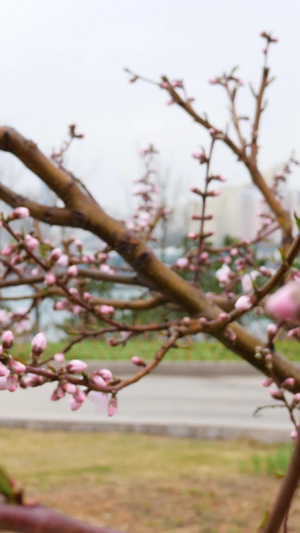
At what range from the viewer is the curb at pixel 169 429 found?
7.12 meters

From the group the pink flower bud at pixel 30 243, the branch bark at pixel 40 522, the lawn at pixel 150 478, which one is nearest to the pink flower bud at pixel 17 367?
the pink flower bud at pixel 30 243

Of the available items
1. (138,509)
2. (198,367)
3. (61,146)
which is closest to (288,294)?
(61,146)

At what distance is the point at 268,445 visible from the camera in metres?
6.97

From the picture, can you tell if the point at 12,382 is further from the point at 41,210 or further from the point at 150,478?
the point at 150,478

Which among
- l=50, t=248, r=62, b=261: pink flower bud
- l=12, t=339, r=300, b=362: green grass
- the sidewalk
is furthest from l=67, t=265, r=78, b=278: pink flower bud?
l=12, t=339, r=300, b=362: green grass

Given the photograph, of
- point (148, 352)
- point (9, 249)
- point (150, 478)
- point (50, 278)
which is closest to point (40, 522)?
point (50, 278)

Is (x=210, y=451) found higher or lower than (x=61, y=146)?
lower

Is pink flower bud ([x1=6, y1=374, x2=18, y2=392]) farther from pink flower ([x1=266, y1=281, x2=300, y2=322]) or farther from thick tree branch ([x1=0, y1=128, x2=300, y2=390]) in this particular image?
pink flower ([x1=266, y1=281, x2=300, y2=322])

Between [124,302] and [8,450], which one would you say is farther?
[8,450]

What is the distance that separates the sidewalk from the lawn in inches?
8.0

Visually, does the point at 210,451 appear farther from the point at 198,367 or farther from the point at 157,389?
the point at 198,367

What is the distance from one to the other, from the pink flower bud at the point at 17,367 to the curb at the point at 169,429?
20.2 ft

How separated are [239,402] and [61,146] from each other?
761 centimetres

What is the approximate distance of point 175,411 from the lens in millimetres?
9242
